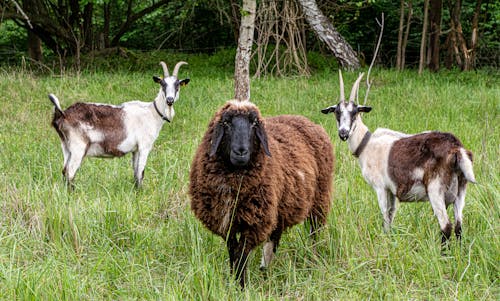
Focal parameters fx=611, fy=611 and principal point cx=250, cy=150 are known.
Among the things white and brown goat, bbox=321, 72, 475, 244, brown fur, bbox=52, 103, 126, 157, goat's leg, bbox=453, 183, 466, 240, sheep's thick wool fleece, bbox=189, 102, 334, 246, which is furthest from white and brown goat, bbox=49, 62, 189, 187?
goat's leg, bbox=453, 183, 466, 240

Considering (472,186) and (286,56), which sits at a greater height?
(286,56)

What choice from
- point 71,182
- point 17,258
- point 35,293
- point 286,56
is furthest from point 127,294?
point 286,56

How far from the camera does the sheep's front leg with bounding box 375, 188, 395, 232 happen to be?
17.9ft

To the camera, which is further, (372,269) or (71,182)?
(71,182)

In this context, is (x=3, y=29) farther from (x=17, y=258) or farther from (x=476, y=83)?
(x=17, y=258)

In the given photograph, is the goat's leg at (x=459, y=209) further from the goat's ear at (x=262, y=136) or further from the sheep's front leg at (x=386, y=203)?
the goat's ear at (x=262, y=136)

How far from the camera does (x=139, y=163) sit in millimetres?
7316

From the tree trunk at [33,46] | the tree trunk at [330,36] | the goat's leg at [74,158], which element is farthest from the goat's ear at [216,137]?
the tree trunk at [33,46]

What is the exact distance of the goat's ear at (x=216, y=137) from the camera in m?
4.38

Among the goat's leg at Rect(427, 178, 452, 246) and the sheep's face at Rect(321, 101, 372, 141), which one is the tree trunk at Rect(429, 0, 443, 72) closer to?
the sheep's face at Rect(321, 101, 372, 141)

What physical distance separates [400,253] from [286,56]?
1008cm

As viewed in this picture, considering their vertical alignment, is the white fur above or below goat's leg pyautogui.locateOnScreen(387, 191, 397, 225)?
above

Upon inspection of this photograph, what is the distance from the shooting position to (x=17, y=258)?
440 centimetres

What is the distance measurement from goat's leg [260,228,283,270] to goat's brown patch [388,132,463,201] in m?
1.23
